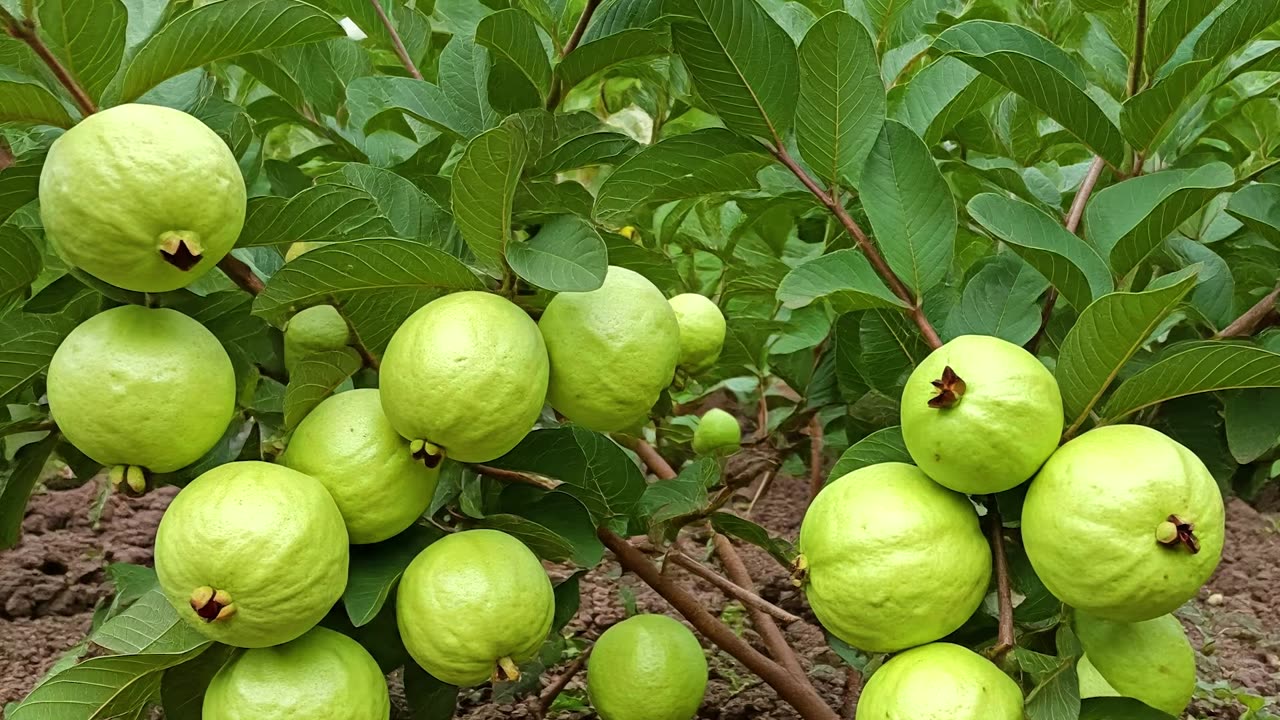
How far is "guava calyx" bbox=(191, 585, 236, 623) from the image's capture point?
0.79 meters

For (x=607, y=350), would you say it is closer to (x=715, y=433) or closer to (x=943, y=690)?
(x=943, y=690)

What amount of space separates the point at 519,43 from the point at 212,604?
1.93 ft

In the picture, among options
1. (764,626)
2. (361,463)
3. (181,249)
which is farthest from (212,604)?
(764,626)

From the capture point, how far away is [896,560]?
822mm

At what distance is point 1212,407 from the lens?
49.0 inches

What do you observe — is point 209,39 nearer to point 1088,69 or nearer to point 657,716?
point 657,716

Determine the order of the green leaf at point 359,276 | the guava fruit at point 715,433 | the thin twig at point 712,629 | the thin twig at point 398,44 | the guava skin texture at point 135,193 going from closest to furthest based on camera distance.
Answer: the guava skin texture at point 135,193 < the green leaf at point 359,276 < the thin twig at point 712,629 < the thin twig at point 398,44 < the guava fruit at point 715,433

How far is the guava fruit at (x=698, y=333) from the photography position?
137 cm

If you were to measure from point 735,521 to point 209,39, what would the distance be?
0.71 meters

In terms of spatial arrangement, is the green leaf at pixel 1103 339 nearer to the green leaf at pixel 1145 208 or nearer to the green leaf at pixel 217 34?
the green leaf at pixel 1145 208

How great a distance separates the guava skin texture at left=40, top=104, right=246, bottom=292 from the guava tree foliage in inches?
3.3

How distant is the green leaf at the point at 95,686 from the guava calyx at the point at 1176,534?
765 mm

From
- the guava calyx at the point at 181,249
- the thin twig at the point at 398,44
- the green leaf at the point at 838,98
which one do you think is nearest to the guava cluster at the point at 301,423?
the guava calyx at the point at 181,249

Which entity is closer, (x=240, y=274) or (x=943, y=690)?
(x=943, y=690)
